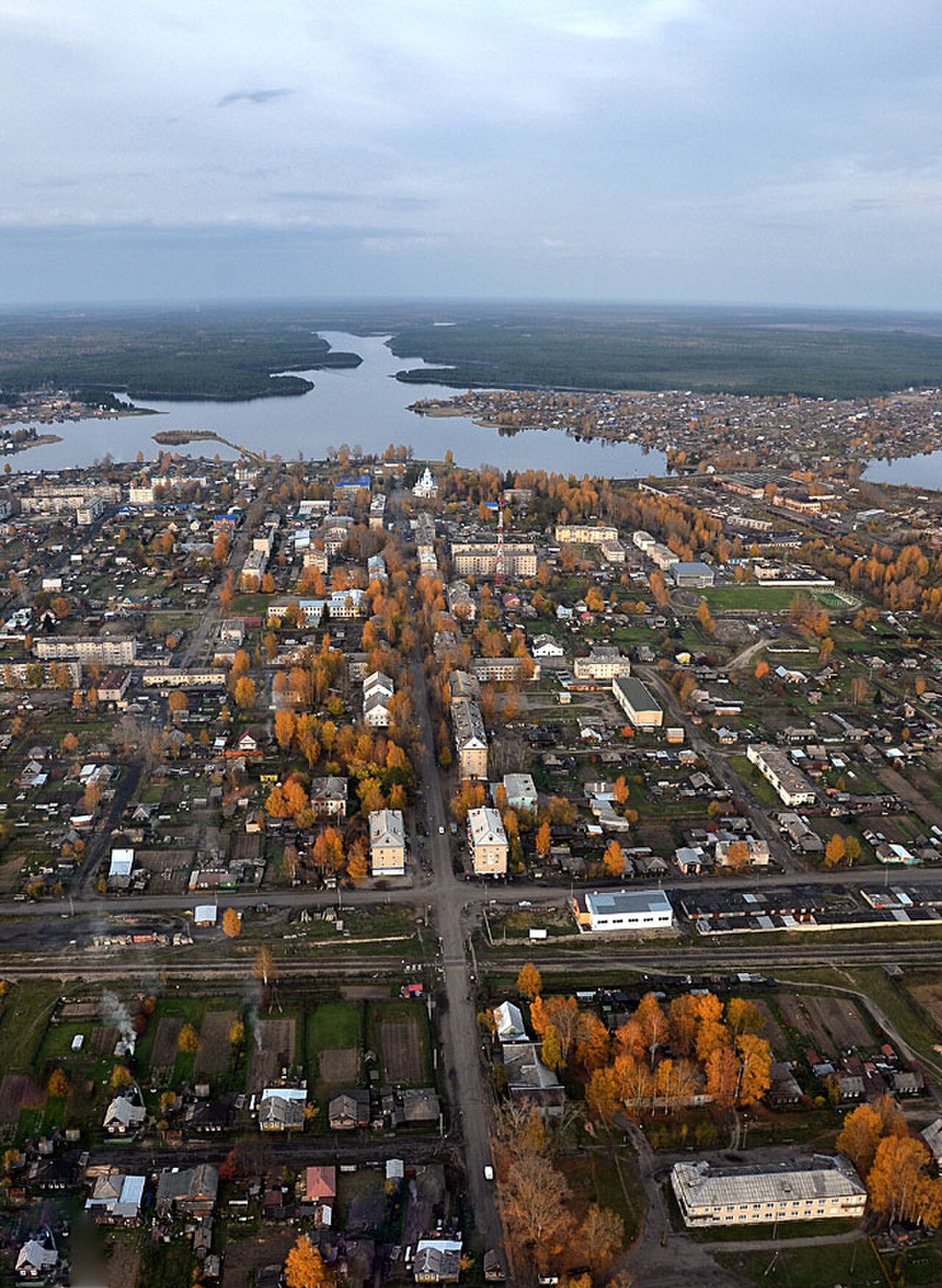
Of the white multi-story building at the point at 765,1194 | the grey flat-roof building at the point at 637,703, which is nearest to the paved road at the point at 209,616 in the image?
the grey flat-roof building at the point at 637,703

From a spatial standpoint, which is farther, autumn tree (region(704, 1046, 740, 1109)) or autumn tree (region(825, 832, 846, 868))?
autumn tree (region(825, 832, 846, 868))

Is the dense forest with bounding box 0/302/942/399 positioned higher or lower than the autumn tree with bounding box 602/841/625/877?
higher

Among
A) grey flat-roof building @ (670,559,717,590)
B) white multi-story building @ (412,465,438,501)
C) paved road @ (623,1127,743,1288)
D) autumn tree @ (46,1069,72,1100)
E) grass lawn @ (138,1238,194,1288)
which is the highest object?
white multi-story building @ (412,465,438,501)

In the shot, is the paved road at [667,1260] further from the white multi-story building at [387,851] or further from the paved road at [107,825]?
the paved road at [107,825]

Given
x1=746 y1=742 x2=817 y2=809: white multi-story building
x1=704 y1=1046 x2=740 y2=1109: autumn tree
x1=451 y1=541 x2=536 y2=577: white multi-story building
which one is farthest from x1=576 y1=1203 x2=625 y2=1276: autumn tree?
x1=451 y1=541 x2=536 y2=577: white multi-story building

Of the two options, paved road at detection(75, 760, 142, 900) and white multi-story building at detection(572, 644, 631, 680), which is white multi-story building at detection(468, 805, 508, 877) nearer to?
paved road at detection(75, 760, 142, 900)

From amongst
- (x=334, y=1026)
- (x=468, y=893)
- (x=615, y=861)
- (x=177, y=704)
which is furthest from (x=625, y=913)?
(x=177, y=704)

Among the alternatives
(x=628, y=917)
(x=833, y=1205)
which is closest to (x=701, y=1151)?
(x=833, y=1205)
